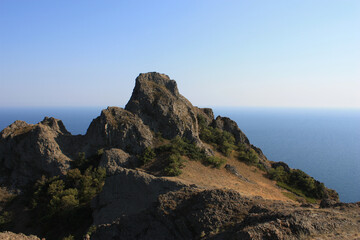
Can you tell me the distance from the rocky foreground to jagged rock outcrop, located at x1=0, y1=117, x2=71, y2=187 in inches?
4.7

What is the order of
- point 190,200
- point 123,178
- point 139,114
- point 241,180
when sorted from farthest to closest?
point 139,114, point 241,180, point 123,178, point 190,200

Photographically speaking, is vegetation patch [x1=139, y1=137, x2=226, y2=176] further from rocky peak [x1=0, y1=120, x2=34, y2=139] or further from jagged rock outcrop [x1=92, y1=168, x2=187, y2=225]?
rocky peak [x1=0, y1=120, x2=34, y2=139]

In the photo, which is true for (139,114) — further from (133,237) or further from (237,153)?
(133,237)

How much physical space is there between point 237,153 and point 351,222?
2605 centimetres

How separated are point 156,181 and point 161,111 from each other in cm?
1382

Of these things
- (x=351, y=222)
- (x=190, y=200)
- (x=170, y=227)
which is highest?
(x=351, y=222)

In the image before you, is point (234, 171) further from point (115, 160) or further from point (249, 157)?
point (115, 160)

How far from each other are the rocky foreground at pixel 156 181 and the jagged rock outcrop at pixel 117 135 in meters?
0.13

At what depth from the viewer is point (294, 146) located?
13450 cm

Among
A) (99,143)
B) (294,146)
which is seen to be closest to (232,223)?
(99,143)

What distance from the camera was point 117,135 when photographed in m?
28.8

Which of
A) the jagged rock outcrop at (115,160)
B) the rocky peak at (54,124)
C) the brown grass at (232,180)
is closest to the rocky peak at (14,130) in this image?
the rocky peak at (54,124)

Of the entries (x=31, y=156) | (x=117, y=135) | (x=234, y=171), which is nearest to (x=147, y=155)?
(x=117, y=135)

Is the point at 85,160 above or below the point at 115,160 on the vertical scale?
below
